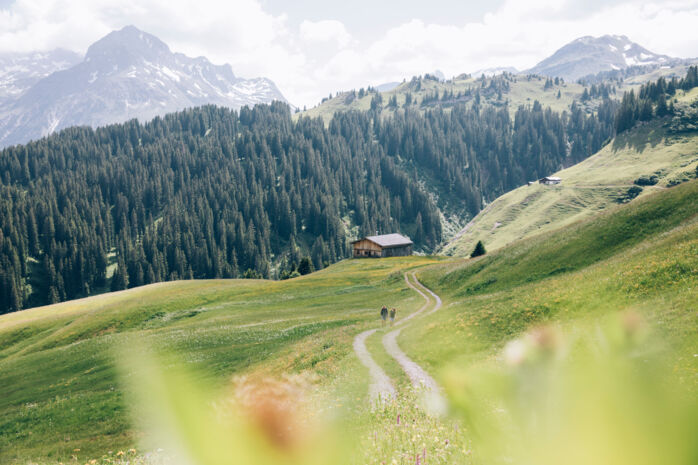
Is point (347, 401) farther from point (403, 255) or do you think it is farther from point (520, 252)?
point (403, 255)

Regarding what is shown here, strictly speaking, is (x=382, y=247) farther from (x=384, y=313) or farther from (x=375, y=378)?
(x=375, y=378)

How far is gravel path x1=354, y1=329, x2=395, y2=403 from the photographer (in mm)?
17825

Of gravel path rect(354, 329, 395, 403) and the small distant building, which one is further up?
gravel path rect(354, 329, 395, 403)

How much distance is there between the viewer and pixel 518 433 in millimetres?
3182

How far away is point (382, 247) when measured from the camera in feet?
433

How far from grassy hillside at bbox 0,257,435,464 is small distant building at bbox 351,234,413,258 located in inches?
1822

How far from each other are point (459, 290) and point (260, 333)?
86.1 feet

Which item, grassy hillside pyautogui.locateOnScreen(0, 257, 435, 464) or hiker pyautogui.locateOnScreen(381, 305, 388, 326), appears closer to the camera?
grassy hillside pyautogui.locateOnScreen(0, 257, 435, 464)

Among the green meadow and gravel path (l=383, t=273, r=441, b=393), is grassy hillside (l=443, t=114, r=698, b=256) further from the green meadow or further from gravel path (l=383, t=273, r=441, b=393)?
gravel path (l=383, t=273, r=441, b=393)

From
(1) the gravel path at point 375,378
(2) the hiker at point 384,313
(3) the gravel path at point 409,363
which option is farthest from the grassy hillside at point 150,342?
(3) the gravel path at point 409,363

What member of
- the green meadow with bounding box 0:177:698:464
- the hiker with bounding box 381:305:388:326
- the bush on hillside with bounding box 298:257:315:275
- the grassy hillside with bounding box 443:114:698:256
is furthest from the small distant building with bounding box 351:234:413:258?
the hiker with bounding box 381:305:388:326

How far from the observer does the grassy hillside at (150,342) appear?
2458 centimetres

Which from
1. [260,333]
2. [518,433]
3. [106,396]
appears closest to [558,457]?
[518,433]

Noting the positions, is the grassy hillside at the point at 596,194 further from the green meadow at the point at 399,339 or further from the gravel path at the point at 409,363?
the gravel path at the point at 409,363
